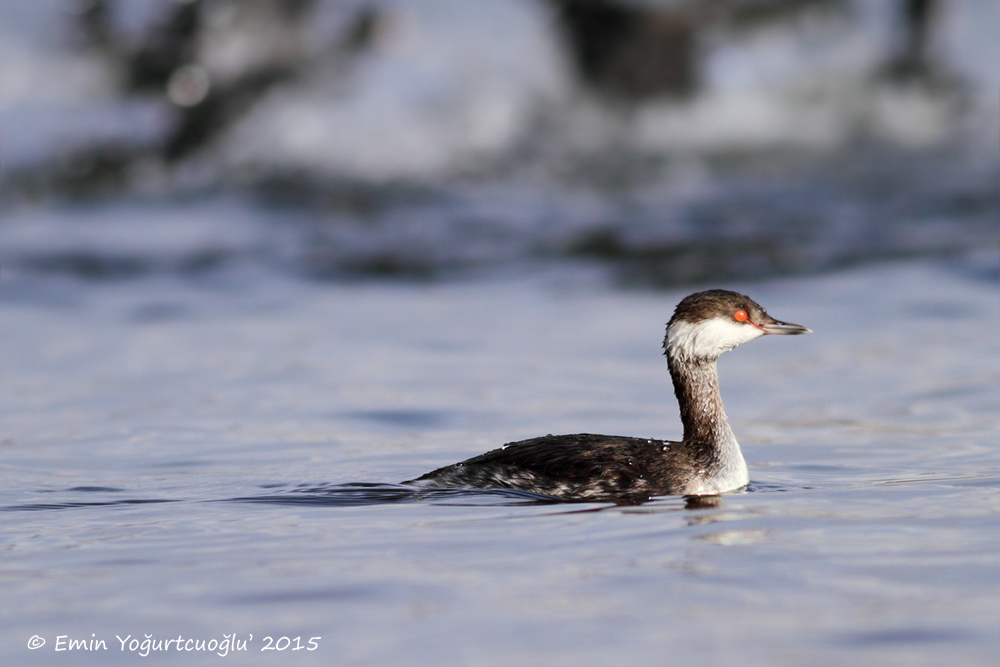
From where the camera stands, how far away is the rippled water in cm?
489

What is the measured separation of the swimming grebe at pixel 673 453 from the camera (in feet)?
24.6

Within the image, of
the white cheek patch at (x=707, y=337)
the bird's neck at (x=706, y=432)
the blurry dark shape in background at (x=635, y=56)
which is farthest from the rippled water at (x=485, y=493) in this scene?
the blurry dark shape in background at (x=635, y=56)

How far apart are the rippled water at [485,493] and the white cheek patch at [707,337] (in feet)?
2.68

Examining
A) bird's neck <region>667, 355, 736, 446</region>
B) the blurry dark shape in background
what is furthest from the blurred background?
bird's neck <region>667, 355, 736, 446</region>

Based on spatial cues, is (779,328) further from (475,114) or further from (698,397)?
(475,114)

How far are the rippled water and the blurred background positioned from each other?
21.3 feet

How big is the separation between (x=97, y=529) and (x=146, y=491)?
3.72 feet

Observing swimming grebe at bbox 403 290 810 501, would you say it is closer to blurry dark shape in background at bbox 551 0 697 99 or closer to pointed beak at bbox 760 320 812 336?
pointed beak at bbox 760 320 812 336

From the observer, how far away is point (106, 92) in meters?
24.3

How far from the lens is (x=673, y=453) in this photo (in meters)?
7.86

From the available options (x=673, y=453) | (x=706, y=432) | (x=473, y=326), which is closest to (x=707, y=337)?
(x=706, y=432)

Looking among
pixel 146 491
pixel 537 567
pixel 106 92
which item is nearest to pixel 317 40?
pixel 106 92

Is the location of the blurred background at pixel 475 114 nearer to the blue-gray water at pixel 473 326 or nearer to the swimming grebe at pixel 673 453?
the blue-gray water at pixel 473 326

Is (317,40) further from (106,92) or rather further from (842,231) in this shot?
(842,231)
